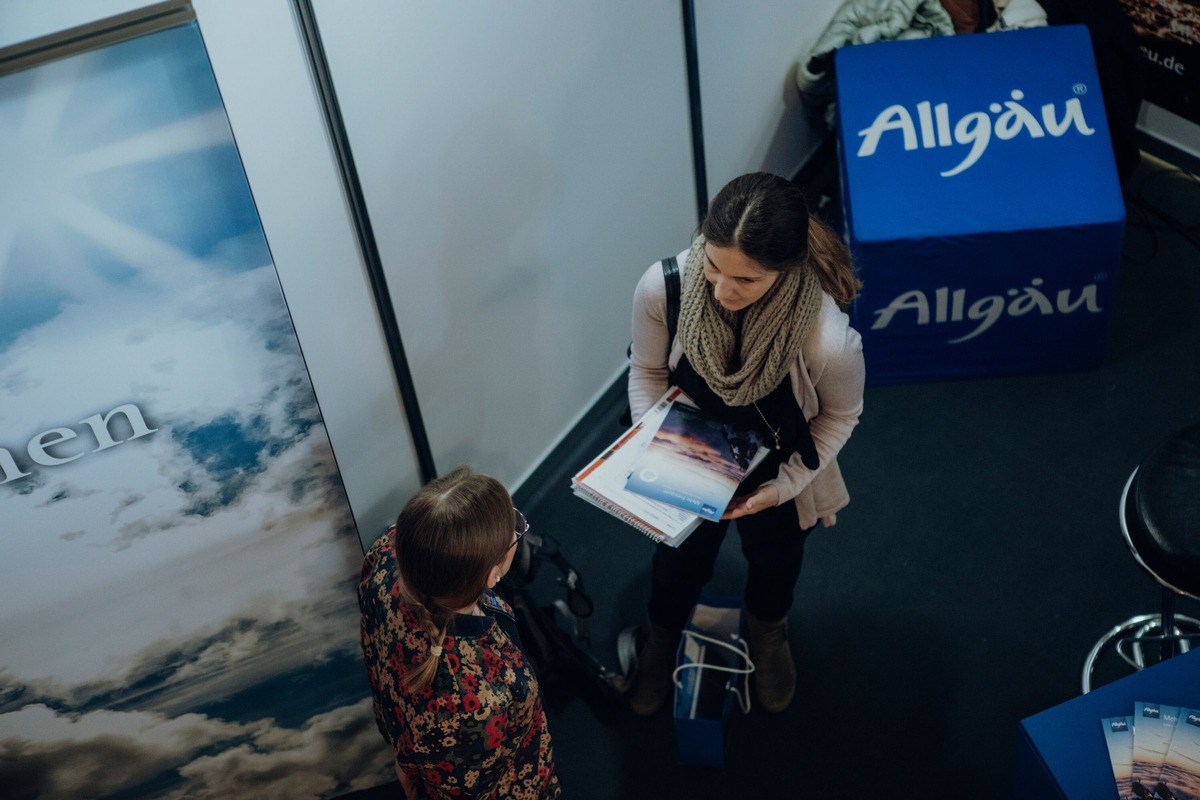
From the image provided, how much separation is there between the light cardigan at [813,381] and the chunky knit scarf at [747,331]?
0.05 metres

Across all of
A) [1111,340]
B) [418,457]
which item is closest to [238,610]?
[418,457]

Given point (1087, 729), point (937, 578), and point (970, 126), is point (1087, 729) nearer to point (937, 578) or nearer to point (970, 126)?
point (937, 578)

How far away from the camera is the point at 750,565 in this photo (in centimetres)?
256

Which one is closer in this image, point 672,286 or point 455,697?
point 455,697

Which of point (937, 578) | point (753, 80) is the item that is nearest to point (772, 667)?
point (937, 578)

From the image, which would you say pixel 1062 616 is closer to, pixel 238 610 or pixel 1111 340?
pixel 1111 340

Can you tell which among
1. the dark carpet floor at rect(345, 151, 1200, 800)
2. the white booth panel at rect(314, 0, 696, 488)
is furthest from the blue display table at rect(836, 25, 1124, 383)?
the white booth panel at rect(314, 0, 696, 488)

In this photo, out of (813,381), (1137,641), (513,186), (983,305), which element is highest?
(513,186)

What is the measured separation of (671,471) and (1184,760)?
40.1 inches

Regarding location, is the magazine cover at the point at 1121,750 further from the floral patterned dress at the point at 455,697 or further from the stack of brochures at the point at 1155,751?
the floral patterned dress at the point at 455,697

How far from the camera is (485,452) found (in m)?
3.04

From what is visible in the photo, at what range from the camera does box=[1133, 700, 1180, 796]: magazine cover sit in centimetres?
191

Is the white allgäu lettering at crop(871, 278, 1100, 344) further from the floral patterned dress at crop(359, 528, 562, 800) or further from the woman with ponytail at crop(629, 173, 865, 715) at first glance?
the floral patterned dress at crop(359, 528, 562, 800)

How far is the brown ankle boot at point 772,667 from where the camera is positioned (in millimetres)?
2686
